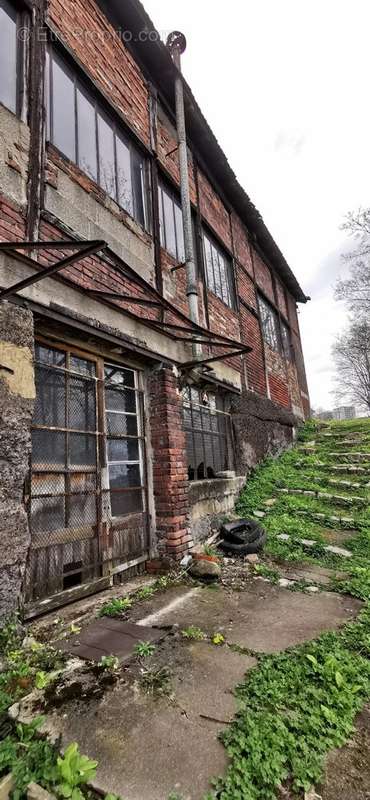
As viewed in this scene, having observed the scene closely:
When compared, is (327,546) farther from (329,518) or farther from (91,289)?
(91,289)

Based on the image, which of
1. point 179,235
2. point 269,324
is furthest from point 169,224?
point 269,324

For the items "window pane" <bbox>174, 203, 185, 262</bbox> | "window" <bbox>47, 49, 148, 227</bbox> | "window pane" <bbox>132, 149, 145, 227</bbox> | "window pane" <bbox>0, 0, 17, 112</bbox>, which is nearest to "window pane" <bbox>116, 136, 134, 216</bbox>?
"window" <bbox>47, 49, 148, 227</bbox>

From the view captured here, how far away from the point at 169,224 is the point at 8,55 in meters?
2.97

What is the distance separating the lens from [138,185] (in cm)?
552

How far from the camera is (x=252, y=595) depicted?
3.64m

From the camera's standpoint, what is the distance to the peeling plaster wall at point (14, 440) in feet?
8.71

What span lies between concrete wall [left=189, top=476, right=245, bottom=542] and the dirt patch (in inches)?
128

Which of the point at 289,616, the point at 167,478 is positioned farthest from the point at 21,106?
the point at 289,616

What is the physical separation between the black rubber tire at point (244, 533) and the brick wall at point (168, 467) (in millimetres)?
760

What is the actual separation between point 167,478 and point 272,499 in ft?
10.1

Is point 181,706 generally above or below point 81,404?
below

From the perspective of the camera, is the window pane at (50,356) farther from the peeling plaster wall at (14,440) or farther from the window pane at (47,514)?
the window pane at (47,514)

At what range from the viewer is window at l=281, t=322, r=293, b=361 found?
492 inches

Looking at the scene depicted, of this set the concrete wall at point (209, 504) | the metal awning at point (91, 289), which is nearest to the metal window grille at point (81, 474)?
the metal awning at point (91, 289)
